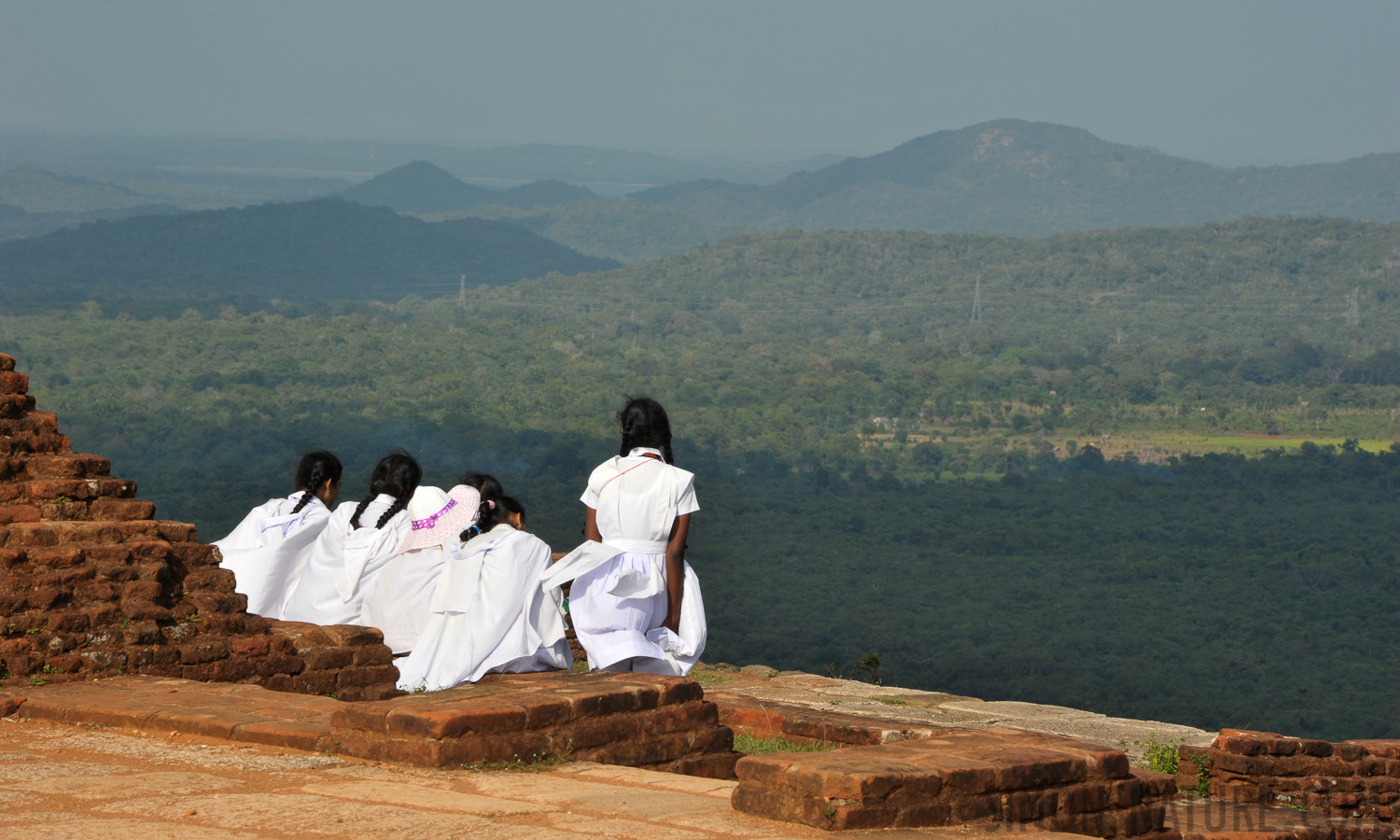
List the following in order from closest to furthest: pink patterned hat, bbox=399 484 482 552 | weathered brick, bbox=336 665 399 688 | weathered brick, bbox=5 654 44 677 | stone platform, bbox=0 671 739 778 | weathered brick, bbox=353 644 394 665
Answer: stone platform, bbox=0 671 739 778, weathered brick, bbox=5 654 44 677, weathered brick, bbox=336 665 399 688, weathered brick, bbox=353 644 394 665, pink patterned hat, bbox=399 484 482 552

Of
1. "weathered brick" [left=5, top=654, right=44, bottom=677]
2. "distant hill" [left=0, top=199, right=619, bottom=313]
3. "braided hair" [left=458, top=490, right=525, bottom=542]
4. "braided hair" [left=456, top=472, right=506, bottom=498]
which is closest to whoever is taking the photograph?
"weathered brick" [left=5, top=654, right=44, bottom=677]

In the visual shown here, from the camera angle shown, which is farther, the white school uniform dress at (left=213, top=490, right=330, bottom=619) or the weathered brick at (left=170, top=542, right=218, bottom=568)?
the white school uniform dress at (left=213, top=490, right=330, bottom=619)

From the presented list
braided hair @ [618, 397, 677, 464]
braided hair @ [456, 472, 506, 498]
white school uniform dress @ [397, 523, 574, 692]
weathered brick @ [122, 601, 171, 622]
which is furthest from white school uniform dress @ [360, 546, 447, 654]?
braided hair @ [618, 397, 677, 464]

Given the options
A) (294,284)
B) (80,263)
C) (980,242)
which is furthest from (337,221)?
(980,242)

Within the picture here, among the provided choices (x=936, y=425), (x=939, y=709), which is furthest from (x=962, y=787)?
(x=936, y=425)

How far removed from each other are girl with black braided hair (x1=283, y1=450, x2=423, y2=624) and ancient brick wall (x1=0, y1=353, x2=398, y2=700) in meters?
1.11

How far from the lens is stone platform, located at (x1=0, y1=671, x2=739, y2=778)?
5051mm

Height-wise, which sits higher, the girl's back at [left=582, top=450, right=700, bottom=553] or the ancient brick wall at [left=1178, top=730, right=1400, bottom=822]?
the girl's back at [left=582, top=450, right=700, bottom=553]

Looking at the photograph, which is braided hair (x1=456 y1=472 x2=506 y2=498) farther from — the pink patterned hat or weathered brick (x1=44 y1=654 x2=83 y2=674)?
weathered brick (x1=44 y1=654 x2=83 y2=674)

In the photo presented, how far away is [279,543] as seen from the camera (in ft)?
30.0

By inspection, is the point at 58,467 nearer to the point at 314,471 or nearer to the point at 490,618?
the point at 314,471

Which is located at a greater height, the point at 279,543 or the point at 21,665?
the point at 279,543

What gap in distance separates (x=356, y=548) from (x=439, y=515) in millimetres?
604

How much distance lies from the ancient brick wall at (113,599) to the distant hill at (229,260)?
14201 centimetres
